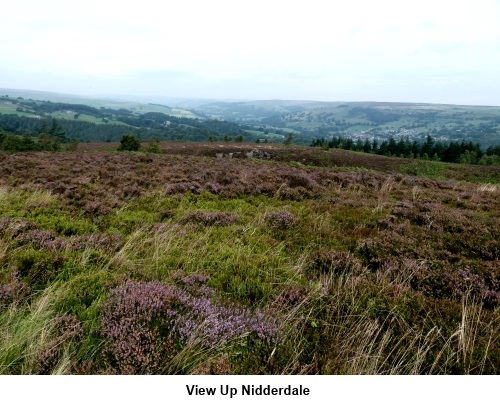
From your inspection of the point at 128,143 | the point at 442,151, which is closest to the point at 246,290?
the point at 128,143

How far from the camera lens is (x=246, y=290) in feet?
14.0

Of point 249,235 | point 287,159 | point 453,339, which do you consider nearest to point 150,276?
point 249,235

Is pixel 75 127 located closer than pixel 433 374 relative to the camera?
No

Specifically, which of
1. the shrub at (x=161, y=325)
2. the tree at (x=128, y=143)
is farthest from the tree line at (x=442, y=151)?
the shrub at (x=161, y=325)

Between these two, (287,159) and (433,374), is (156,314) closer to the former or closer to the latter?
(433,374)

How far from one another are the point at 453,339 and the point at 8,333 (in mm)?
4921

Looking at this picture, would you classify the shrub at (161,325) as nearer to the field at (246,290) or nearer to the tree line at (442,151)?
the field at (246,290)

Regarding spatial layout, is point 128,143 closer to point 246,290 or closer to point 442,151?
point 246,290

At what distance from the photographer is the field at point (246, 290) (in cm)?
296

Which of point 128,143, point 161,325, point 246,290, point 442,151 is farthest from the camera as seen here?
point 442,151

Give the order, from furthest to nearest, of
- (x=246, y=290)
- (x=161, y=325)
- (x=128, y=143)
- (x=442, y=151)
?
1. (x=442, y=151)
2. (x=128, y=143)
3. (x=246, y=290)
4. (x=161, y=325)

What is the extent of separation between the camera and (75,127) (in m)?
172

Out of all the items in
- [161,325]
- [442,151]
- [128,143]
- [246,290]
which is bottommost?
[246,290]

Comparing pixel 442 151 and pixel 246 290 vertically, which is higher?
pixel 442 151
